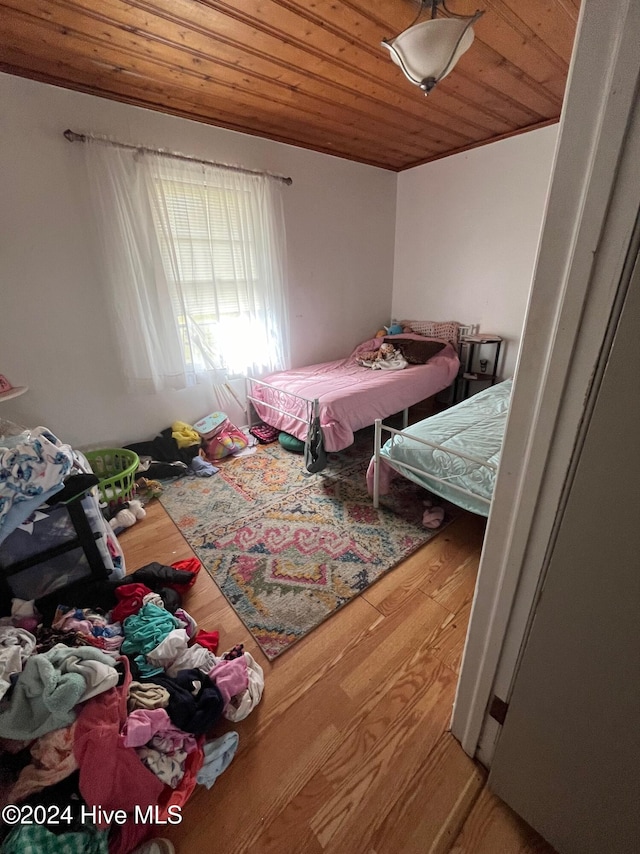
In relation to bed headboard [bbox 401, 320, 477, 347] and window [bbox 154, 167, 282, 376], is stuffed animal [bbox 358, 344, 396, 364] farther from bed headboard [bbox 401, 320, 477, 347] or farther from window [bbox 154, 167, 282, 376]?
window [bbox 154, 167, 282, 376]

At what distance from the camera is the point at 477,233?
132 inches

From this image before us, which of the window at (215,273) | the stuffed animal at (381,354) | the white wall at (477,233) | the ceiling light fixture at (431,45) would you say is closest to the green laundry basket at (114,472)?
the window at (215,273)

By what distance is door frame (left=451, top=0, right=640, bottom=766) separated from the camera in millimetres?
481

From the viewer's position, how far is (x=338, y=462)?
2.82m

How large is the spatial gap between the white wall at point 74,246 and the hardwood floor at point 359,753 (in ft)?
5.80

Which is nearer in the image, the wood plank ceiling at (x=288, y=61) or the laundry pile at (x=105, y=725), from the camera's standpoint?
the laundry pile at (x=105, y=725)

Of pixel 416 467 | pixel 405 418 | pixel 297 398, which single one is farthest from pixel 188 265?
pixel 416 467

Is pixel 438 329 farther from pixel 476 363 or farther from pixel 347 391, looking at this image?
pixel 347 391

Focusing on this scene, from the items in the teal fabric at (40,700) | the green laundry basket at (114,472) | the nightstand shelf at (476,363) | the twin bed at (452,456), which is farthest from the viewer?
the nightstand shelf at (476,363)

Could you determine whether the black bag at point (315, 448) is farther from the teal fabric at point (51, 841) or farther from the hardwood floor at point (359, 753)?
the teal fabric at point (51, 841)

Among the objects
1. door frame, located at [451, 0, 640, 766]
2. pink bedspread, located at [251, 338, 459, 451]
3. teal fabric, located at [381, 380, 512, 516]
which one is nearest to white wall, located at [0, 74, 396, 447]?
pink bedspread, located at [251, 338, 459, 451]

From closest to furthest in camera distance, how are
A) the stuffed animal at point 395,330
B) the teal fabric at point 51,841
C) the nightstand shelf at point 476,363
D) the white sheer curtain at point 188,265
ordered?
1. the teal fabric at point 51,841
2. the white sheer curtain at point 188,265
3. the nightstand shelf at point 476,363
4. the stuffed animal at point 395,330

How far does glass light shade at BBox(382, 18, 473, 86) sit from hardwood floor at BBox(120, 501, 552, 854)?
87.5 inches

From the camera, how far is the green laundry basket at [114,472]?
7.13ft
